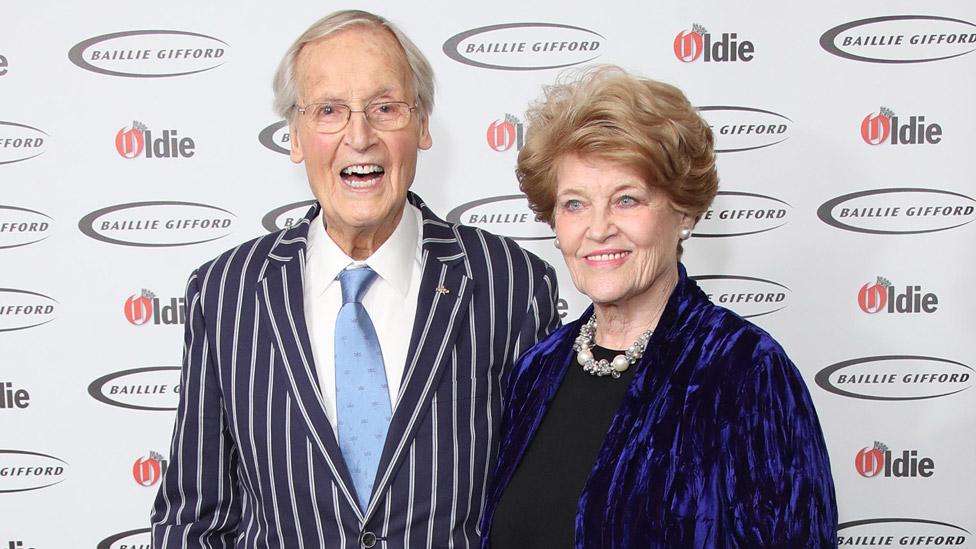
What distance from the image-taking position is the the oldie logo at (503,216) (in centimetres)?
258

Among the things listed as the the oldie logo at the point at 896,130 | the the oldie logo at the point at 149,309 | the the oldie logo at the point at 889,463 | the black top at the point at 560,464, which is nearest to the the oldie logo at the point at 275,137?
the the oldie logo at the point at 149,309

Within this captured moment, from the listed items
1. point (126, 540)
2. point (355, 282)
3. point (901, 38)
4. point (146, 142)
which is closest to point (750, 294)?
point (901, 38)

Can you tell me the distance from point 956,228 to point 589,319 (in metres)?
1.52

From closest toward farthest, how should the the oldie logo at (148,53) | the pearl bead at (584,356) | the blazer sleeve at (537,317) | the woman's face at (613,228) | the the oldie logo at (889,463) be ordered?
the woman's face at (613,228) < the pearl bead at (584,356) < the blazer sleeve at (537,317) < the the oldie logo at (148,53) < the the oldie logo at (889,463)

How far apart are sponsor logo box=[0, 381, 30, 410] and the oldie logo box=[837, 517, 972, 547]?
247 centimetres

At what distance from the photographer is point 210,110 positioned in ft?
8.27

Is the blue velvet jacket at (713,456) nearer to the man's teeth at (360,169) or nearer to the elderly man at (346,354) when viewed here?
the elderly man at (346,354)

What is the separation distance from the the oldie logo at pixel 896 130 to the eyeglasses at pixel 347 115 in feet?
5.16

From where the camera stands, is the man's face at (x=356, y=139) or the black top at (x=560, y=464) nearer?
the black top at (x=560, y=464)

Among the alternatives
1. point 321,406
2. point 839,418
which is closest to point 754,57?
point 839,418

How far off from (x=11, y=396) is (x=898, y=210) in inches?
105

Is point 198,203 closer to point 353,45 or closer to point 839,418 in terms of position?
point 353,45

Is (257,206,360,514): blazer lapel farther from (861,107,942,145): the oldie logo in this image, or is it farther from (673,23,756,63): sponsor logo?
(861,107,942,145): the oldie logo

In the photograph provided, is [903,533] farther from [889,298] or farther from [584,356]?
[584,356]
